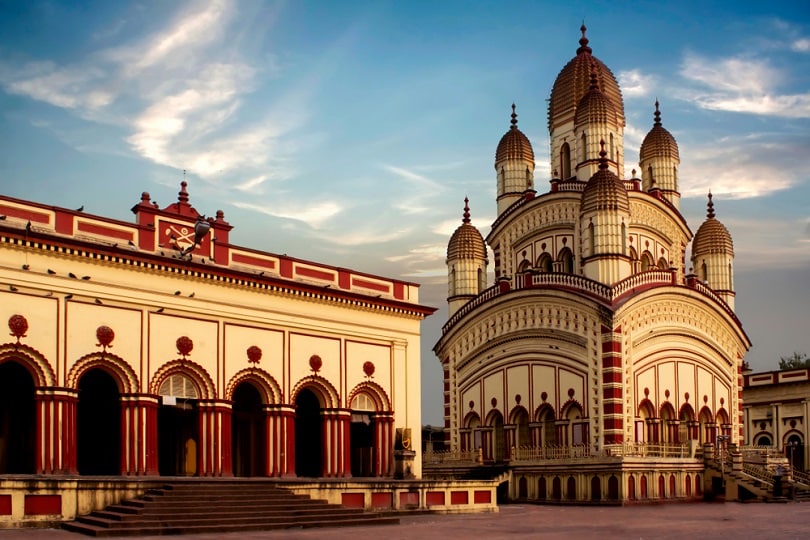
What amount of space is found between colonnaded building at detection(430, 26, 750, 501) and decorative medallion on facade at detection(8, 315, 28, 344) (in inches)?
881

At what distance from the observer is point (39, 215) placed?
2584cm

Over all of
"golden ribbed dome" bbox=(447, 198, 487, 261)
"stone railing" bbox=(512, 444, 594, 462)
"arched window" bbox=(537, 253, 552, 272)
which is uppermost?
"golden ribbed dome" bbox=(447, 198, 487, 261)

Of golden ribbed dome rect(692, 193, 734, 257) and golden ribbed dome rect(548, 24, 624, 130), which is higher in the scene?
golden ribbed dome rect(548, 24, 624, 130)

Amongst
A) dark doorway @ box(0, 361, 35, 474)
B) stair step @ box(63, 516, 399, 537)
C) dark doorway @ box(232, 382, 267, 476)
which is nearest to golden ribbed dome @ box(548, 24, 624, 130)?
dark doorway @ box(232, 382, 267, 476)

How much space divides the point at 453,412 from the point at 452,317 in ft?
14.3

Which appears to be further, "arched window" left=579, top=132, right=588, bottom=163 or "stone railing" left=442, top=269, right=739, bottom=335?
"arched window" left=579, top=132, right=588, bottom=163

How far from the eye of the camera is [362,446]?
3444cm

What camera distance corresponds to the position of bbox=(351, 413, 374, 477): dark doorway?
3381 cm

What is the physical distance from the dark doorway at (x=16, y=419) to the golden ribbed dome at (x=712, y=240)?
34080 millimetres

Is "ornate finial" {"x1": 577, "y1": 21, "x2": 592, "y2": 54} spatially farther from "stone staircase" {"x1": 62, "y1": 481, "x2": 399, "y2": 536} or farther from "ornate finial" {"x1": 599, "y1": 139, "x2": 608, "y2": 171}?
"stone staircase" {"x1": 62, "y1": 481, "x2": 399, "y2": 536}

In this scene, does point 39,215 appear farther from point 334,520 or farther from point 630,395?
point 630,395

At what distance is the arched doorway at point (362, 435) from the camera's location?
1310 inches

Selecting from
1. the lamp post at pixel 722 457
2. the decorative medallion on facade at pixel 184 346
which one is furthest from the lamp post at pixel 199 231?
the lamp post at pixel 722 457

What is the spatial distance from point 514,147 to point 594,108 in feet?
18.2
